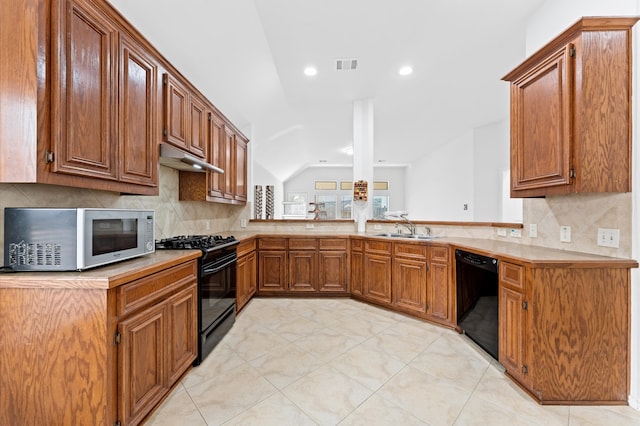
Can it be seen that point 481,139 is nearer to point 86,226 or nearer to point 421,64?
point 421,64

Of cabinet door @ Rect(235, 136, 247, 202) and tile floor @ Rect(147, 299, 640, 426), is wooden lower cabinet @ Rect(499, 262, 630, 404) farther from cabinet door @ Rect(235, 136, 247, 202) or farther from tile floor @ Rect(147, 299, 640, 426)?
cabinet door @ Rect(235, 136, 247, 202)

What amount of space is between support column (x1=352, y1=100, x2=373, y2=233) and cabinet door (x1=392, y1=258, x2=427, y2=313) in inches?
40.1

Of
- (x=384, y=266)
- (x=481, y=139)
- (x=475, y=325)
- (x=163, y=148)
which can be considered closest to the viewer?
(x=163, y=148)

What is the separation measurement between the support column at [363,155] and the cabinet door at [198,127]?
2140 millimetres

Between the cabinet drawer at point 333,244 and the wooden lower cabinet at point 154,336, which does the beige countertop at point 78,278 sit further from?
the cabinet drawer at point 333,244

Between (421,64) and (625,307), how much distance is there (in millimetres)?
2976

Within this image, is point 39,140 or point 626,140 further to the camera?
point 626,140

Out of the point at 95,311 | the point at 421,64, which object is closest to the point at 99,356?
the point at 95,311

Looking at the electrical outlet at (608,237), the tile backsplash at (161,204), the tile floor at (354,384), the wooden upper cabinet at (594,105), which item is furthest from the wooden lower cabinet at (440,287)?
the tile backsplash at (161,204)

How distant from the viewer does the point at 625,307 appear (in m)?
1.66

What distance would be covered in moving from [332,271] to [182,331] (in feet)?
6.84

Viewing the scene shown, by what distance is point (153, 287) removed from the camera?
1551 mm

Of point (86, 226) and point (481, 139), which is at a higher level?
point (481, 139)

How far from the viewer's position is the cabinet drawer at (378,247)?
3.20 metres
